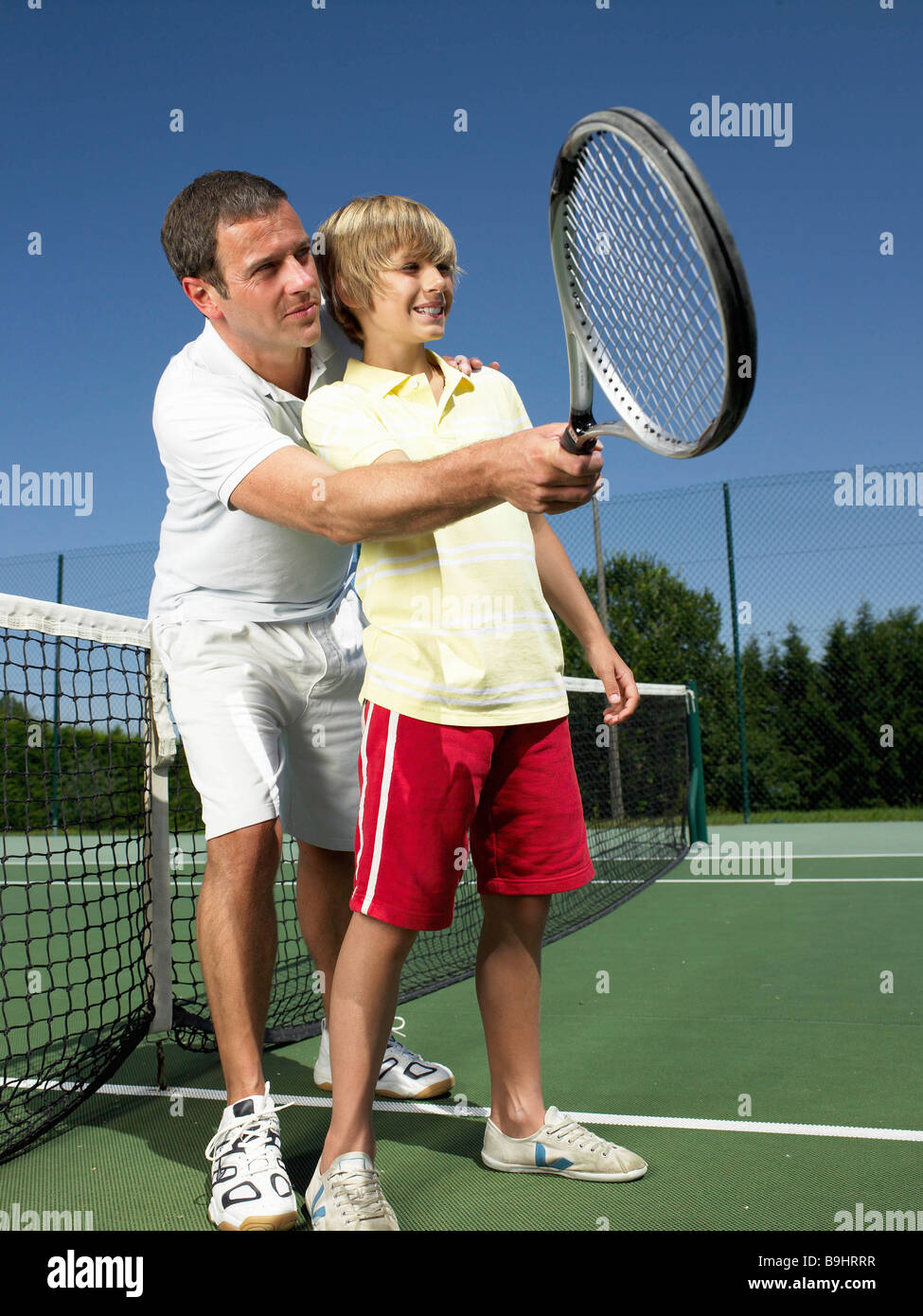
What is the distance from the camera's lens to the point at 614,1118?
246 centimetres

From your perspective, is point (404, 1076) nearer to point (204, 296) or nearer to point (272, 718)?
point (272, 718)

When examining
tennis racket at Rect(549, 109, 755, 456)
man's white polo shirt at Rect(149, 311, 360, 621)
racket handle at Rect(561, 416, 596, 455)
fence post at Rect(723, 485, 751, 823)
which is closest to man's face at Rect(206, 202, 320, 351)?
man's white polo shirt at Rect(149, 311, 360, 621)

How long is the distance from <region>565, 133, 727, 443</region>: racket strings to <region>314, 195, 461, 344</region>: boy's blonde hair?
0.32 metres

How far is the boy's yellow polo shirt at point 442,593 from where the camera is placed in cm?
193

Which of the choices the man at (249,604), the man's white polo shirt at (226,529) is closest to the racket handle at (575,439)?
the man at (249,604)

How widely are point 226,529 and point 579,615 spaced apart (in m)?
0.70

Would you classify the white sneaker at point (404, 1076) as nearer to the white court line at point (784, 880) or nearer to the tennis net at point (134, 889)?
the tennis net at point (134, 889)

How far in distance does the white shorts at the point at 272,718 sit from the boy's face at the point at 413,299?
61 centimetres

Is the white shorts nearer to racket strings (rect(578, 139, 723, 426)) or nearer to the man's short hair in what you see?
the man's short hair

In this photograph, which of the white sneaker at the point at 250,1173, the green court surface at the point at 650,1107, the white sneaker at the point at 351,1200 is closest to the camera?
the white sneaker at the point at 351,1200

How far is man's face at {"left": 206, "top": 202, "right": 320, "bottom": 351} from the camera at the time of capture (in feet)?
6.86
